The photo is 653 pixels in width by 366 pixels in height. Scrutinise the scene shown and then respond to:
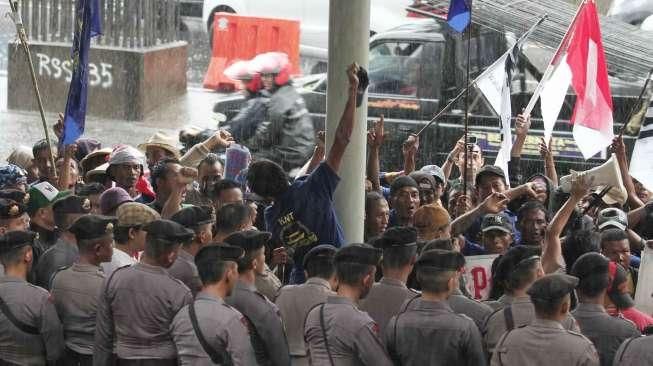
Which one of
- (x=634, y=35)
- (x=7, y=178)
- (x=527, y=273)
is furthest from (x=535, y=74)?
(x=527, y=273)

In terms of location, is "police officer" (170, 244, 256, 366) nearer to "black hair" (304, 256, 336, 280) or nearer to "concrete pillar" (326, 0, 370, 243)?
"black hair" (304, 256, 336, 280)

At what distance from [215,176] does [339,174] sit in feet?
5.13

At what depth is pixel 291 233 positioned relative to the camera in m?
7.51

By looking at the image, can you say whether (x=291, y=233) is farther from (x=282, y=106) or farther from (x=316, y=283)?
(x=282, y=106)

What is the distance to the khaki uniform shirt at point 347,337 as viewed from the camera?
6023 millimetres

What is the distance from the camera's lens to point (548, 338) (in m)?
5.68

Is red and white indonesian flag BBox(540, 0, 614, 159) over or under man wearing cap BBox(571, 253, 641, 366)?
over

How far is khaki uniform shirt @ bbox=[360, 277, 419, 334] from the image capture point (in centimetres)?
643

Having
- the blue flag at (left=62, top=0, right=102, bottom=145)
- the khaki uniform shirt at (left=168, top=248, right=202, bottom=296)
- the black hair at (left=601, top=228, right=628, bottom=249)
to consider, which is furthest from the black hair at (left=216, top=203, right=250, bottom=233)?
the blue flag at (left=62, top=0, right=102, bottom=145)

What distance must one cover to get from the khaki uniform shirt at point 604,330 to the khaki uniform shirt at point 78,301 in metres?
2.25

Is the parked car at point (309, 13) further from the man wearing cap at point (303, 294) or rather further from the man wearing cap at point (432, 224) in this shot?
the man wearing cap at point (303, 294)

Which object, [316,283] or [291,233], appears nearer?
[316,283]

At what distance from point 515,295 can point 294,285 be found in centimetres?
102

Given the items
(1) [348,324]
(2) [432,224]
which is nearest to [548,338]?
(1) [348,324]
